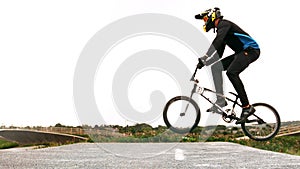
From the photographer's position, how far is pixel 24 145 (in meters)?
31.3

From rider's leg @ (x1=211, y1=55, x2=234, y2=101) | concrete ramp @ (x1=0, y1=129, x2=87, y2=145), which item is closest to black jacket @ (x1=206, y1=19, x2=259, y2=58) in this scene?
rider's leg @ (x1=211, y1=55, x2=234, y2=101)

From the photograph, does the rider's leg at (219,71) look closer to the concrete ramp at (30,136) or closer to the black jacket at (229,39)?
the black jacket at (229,39)

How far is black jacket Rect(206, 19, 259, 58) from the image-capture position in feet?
12.8

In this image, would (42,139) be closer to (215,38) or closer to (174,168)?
(174,168)

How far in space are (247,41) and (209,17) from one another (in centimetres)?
52

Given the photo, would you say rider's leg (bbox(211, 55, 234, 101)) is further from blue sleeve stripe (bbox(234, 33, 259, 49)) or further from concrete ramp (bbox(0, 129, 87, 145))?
concrete ramp (bbox(0, 129, 87, 145))

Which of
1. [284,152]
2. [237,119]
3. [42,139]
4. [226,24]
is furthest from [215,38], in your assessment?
[42,139]

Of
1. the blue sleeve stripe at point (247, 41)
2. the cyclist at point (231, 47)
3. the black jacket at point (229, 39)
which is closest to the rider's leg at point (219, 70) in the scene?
the cyclist at point (231, 47)

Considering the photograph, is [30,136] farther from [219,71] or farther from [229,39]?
[229,39]

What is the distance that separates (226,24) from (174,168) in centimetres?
1108

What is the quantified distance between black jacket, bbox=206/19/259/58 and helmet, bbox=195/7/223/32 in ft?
0.27

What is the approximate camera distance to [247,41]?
13.4 ft

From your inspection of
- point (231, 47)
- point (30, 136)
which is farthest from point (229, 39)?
point (30, 136)

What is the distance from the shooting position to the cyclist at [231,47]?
396 cm
